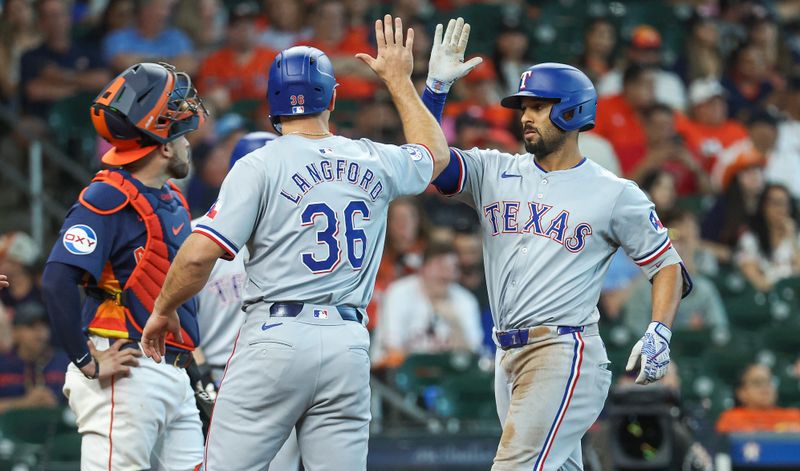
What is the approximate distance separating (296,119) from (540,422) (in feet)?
4.75

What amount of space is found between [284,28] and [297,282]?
7.91 meters

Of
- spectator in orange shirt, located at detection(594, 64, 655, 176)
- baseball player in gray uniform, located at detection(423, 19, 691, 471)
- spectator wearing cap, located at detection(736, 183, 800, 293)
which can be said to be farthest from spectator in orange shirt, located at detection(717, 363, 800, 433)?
baseball player in gray uniform, located at detection(423, 19, 691, 471)

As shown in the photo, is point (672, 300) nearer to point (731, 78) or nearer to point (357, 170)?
point (357, 170)

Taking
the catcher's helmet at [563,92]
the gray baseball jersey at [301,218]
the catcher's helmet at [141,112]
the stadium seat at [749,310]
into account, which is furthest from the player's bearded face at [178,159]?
the stadium seat at [749,310]

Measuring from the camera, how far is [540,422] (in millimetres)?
4926

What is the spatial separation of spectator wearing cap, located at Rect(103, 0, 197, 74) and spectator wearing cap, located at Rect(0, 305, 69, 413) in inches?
125

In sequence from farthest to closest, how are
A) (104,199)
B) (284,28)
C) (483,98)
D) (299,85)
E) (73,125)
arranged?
(284,28) → (483,98) → (73,125) → (104,199) → (299,85)

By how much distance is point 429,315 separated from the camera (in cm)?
927

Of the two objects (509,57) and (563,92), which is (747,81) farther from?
(563,92)

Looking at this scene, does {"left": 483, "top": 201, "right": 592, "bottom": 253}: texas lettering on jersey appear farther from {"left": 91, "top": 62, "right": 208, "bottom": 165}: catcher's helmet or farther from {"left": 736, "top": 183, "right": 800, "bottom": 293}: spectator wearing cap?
{"left": 736, "top": 183, "right": 800, "bottom": 293}: spectator wearing cap

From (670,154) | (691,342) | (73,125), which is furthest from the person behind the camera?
(670,154)

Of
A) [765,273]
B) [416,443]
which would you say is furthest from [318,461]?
[765,273]

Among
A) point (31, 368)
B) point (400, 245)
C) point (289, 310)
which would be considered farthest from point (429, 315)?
point (289, 310)

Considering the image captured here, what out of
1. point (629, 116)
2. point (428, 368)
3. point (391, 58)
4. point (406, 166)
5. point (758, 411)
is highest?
point (391, 58)
